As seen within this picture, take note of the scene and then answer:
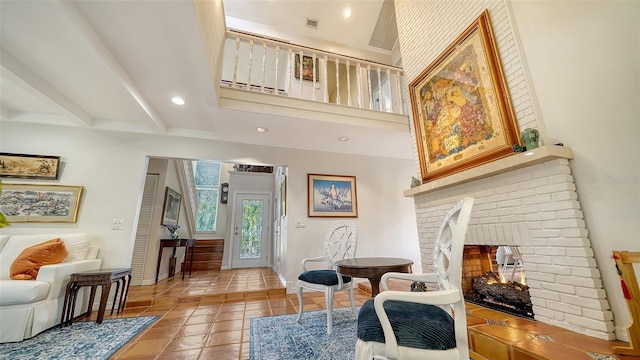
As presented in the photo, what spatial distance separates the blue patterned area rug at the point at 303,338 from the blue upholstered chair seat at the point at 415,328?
897 millimetres


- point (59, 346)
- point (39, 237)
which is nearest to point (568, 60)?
point (59, 346)

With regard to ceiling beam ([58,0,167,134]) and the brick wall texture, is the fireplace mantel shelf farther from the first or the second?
ceiling beam ([58,0,167,134])

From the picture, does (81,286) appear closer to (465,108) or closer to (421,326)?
(421,326)

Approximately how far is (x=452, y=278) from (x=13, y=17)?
3.42 metres

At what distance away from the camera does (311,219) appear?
13.1 feet

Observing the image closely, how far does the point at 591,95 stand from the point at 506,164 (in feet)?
2.02

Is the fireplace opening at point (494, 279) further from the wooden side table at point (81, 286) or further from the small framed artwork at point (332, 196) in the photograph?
the wooden side table at point (81, 286)

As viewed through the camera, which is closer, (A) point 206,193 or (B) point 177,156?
(B) point 177,156

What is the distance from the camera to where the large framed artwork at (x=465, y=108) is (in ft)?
6.59

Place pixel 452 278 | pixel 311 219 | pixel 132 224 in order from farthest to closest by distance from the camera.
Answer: pixel 311 219 → pixel 132 224 → pixel 452 278

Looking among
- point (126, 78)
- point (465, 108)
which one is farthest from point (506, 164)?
point (126, 78)

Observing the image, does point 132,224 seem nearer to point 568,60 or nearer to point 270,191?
point 270,191

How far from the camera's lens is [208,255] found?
615cm

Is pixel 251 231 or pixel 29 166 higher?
pixel 29 166
